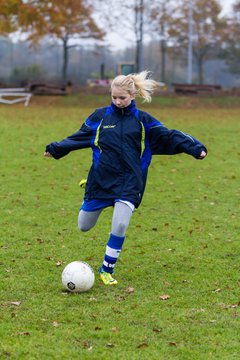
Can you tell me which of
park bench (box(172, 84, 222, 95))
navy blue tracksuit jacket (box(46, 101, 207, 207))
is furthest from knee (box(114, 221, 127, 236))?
park bench (box(172, 84, 222, 95))

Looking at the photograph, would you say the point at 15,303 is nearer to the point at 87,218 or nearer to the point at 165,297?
the point at 87,218

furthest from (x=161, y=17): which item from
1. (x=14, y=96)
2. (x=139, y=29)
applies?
(x=14, y=96)

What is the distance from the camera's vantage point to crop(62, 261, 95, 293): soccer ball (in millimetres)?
6156

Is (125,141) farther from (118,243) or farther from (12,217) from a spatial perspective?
(12,217)

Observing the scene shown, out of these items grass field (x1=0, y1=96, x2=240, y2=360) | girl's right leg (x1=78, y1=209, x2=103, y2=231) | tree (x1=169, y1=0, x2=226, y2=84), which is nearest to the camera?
grass field (x1=0, y1=96, x2=240, y2=360)

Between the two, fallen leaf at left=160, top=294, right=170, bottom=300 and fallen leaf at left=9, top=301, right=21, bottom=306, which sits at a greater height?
fallen leaf at left=160, top=294, right=170, bottom=300

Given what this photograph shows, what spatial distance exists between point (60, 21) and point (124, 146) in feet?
104

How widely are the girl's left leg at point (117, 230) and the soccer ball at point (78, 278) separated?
34cm

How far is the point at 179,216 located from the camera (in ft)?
A: 32.7

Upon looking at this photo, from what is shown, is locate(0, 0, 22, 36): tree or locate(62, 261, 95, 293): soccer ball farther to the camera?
locate(0, 0, 22, 36): tree

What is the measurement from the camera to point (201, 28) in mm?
46875

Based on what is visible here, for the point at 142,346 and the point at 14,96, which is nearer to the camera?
the point at 142,346

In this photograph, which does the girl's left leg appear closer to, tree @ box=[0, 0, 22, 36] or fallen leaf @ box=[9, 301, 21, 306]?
fallen leaf @ box=[9, 301, 21, 306]

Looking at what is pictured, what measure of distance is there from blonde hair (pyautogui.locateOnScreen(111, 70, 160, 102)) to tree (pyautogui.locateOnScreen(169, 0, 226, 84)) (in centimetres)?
3991
